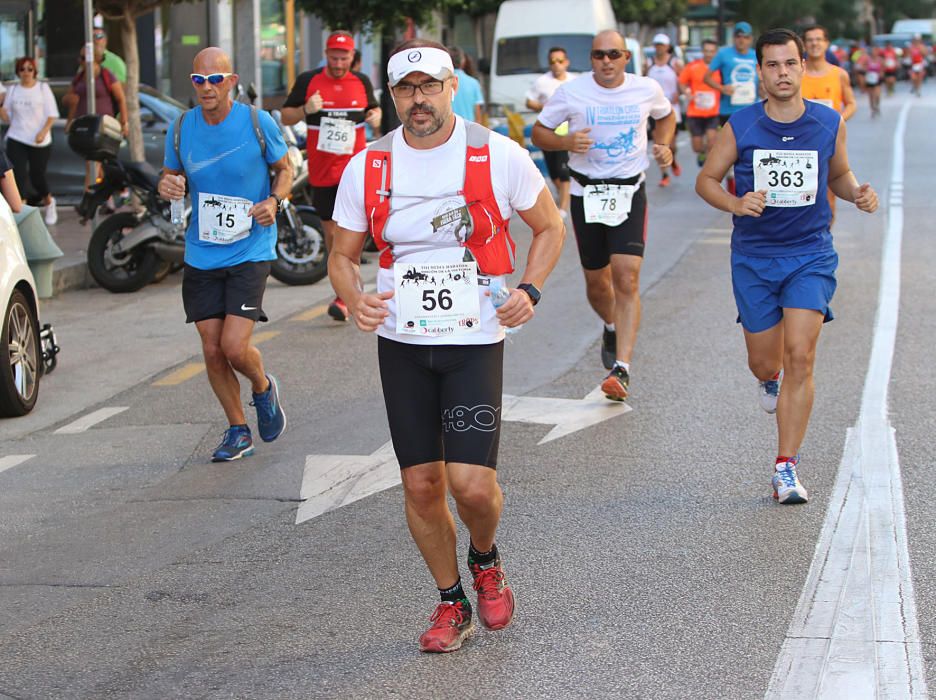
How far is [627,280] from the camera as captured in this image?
8.84 meters

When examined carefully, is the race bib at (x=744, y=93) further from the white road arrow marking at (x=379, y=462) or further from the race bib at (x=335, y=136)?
the white road arrow marking at (x=379, y=462)

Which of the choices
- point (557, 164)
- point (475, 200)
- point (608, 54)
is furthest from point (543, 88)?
point (475, 200)

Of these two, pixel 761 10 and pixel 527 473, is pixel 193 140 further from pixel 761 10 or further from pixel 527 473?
pixel 761 10

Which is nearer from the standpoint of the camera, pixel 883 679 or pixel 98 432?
pixel 883 679

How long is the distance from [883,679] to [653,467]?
276cm

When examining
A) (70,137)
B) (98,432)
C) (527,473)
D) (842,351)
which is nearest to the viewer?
(527,473)

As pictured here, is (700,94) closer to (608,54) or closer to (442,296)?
(608,54)

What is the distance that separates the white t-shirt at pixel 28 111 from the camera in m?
17.4

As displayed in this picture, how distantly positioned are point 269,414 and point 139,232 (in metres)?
5.75

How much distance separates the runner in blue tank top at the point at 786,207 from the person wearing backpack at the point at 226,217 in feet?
7.10

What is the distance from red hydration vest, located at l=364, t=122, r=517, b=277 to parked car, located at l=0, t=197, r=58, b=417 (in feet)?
13.3

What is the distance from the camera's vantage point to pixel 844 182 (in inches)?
269

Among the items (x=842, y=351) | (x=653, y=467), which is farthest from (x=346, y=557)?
(x=842, y=351)

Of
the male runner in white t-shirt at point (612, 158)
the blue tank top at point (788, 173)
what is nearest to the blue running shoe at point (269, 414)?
the male runner in white t-shirt at point (612, 158)
